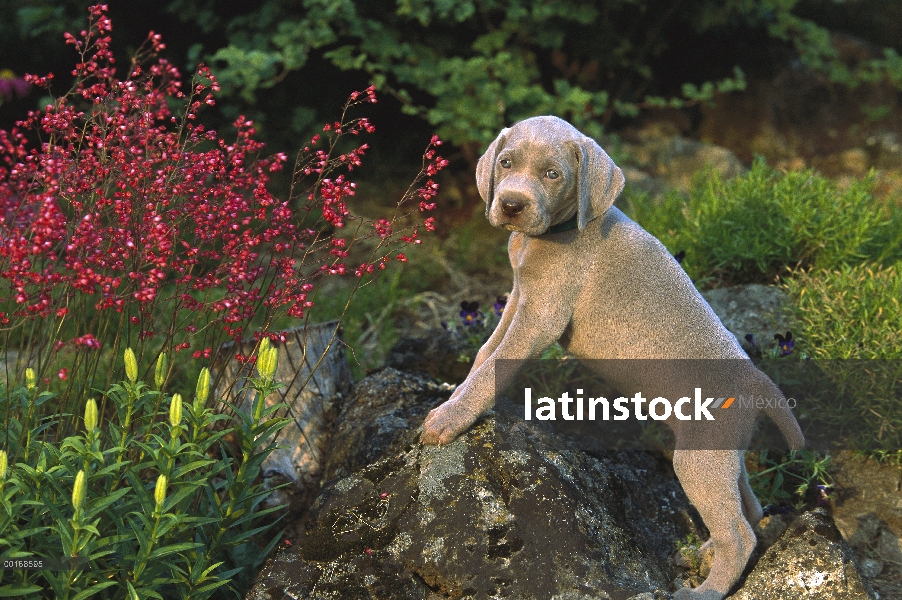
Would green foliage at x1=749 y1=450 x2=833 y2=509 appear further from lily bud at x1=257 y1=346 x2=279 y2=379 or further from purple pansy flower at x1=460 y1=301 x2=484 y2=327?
lily bud at x1=257 y1=346 x2=279 y2=379

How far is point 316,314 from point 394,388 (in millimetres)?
2425

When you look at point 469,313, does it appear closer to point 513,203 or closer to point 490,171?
point 490,171

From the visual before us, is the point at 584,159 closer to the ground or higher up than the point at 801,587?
higher up

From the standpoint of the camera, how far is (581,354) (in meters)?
3.43

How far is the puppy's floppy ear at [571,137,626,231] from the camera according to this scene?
3150mm

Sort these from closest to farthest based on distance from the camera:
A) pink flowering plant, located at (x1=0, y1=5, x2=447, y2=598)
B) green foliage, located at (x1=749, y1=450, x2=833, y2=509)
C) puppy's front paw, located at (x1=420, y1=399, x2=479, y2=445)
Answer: pink flowering plant, located at (x1=0, y1=5, x2=447, y2=598)
puppy's front paw, located at (x1=420, y1=399, x2=479, y2=445)
green foliage, located at (x1=749, y1=450, x2=833, y2=509)

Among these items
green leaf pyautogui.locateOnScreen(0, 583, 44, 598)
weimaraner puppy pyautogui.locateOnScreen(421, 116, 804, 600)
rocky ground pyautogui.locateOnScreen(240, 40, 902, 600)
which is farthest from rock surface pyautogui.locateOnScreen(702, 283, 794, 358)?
green leaf pyautogui.locateOnScreen(0, 583, 44, 598)

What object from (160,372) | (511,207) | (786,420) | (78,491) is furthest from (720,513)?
(78,491)

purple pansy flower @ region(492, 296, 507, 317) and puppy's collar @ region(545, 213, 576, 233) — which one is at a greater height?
puppy's collar @ region(545, 213, 576, 233)

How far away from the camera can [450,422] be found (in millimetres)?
3330

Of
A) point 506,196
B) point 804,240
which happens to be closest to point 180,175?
point 506,196

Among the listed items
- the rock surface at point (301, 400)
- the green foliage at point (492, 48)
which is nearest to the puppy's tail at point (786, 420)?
the rock surface at point (301, 400)

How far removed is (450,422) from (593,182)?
1043mm

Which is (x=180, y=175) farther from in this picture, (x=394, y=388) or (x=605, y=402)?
(x=605, y=402)
